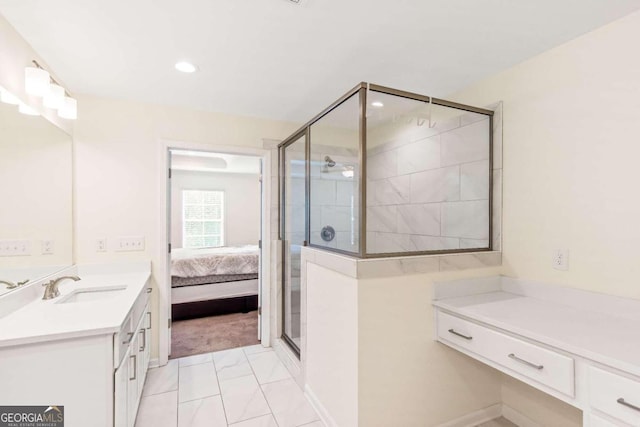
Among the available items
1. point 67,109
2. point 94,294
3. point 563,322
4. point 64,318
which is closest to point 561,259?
point 563,322

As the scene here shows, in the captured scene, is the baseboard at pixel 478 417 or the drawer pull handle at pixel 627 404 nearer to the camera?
the drawer pull handle at pixel 627 404

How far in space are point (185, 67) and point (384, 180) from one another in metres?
1.86

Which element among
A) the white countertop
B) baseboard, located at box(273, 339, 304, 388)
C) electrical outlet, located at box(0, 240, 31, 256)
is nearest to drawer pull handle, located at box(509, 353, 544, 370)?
the white countertop

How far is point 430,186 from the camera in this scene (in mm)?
2695

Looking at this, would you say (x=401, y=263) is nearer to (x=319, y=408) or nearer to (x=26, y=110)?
(x=319, y=408)

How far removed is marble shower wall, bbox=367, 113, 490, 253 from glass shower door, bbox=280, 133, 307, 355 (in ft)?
2.38

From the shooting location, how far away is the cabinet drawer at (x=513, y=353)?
4.08 feet

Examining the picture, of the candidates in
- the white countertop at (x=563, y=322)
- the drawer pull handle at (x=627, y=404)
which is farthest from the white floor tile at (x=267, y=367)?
the drawer pull handle at (x=627, y=404)

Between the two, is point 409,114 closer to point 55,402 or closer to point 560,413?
point 560,413

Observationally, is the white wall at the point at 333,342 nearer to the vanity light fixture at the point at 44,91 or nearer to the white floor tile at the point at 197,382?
the white floor tile at the point at 197,382

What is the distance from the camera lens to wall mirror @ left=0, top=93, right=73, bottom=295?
1.69 metres

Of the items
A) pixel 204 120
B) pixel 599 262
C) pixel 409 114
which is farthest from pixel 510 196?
pixel 204 120

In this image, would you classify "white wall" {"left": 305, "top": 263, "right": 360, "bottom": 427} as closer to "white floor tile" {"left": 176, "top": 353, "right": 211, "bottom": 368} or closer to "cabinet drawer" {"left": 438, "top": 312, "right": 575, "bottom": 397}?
"cabinet drawer" {"left": 438, "top": 312, "right": 575, "bottom": 397}

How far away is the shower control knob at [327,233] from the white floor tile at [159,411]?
5.36ft
